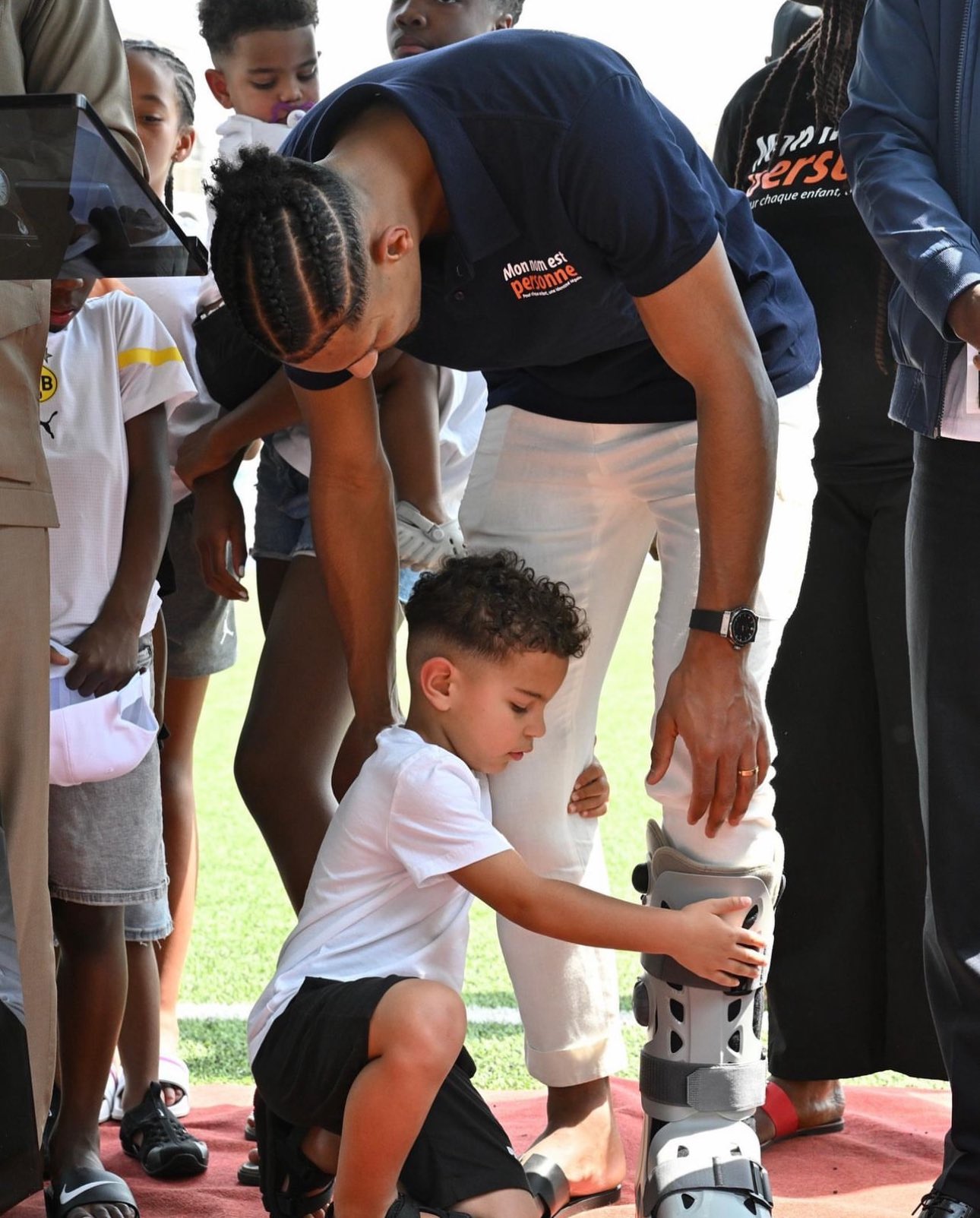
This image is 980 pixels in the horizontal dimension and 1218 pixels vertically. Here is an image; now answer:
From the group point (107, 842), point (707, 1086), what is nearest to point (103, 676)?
point (107, 842)

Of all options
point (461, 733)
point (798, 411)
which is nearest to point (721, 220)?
point (798, 411)

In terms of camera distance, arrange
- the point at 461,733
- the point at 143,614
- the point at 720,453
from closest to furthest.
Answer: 1. the point at 720,453
2. the point at 461,733
3. the point at 143,614

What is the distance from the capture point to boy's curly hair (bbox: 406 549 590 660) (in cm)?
214

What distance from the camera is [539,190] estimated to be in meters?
1.95

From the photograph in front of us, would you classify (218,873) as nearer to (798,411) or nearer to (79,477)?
(79,477)

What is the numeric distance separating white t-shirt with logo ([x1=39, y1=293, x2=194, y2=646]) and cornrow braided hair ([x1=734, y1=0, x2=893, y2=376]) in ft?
4.01

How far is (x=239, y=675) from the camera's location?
953cm

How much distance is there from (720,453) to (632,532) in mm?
440

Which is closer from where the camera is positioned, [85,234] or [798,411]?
[85,234]

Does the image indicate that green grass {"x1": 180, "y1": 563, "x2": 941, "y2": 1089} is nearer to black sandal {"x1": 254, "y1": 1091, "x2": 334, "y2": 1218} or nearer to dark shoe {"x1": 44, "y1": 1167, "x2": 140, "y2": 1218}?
dark shoe {"x1": 44, "y1": 1167, "x2": 140, "y2": 1218}

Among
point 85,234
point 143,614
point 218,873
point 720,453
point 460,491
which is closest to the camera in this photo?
point 85,234

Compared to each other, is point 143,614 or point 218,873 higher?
point 143,614

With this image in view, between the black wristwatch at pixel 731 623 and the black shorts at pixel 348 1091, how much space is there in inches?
23.7

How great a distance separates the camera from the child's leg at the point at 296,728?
2801mm
